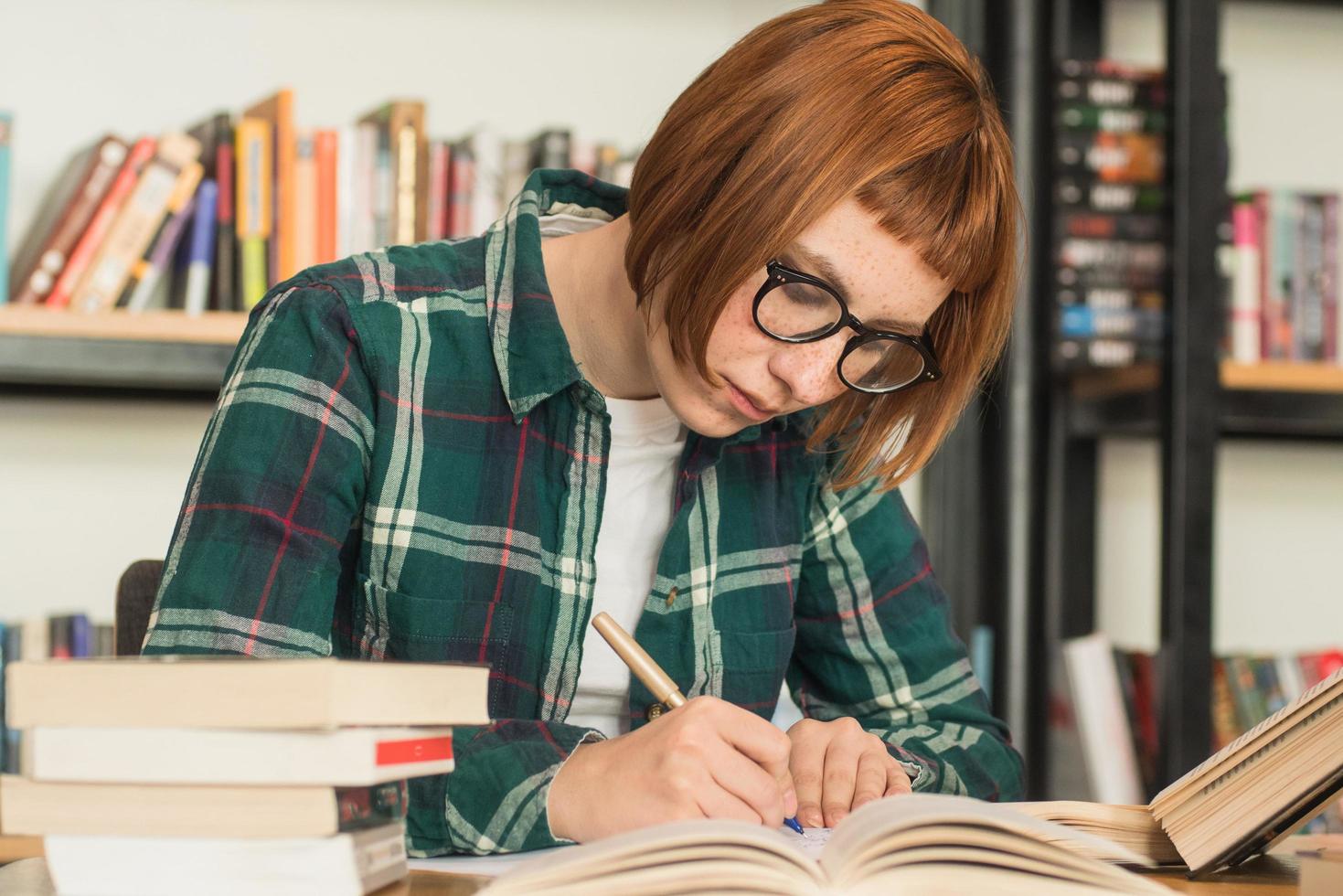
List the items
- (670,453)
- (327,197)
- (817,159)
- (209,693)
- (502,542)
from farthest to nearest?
(327,197), (670,453), (502,542), (817,159), (209,693)

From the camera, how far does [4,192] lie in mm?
1700

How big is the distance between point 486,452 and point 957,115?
42cm

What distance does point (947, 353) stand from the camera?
42.4 inches

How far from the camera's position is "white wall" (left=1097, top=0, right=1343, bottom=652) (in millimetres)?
2258

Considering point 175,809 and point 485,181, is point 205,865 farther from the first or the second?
point 485,181

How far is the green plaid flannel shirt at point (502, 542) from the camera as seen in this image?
864 mm

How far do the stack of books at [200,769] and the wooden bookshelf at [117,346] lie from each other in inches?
46.8

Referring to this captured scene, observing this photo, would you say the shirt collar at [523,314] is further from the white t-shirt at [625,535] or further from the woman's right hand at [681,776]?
the woman's right hand at [681,776]

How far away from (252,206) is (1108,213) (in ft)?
3.74

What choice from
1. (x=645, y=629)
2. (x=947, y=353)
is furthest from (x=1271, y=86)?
(x=645, y=629)

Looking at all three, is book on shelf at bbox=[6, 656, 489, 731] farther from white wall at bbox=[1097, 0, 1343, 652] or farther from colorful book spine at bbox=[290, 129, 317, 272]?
white wall at bbox=[1097, 0, 1343, 652]

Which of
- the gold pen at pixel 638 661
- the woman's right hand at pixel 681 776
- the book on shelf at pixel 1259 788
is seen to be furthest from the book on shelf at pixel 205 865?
the book on shelf at pixel 1259 788

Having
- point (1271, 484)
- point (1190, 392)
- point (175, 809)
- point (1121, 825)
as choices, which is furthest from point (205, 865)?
point (1271, 484)

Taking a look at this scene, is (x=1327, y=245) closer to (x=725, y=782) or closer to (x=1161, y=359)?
(x=1161, y=359)
